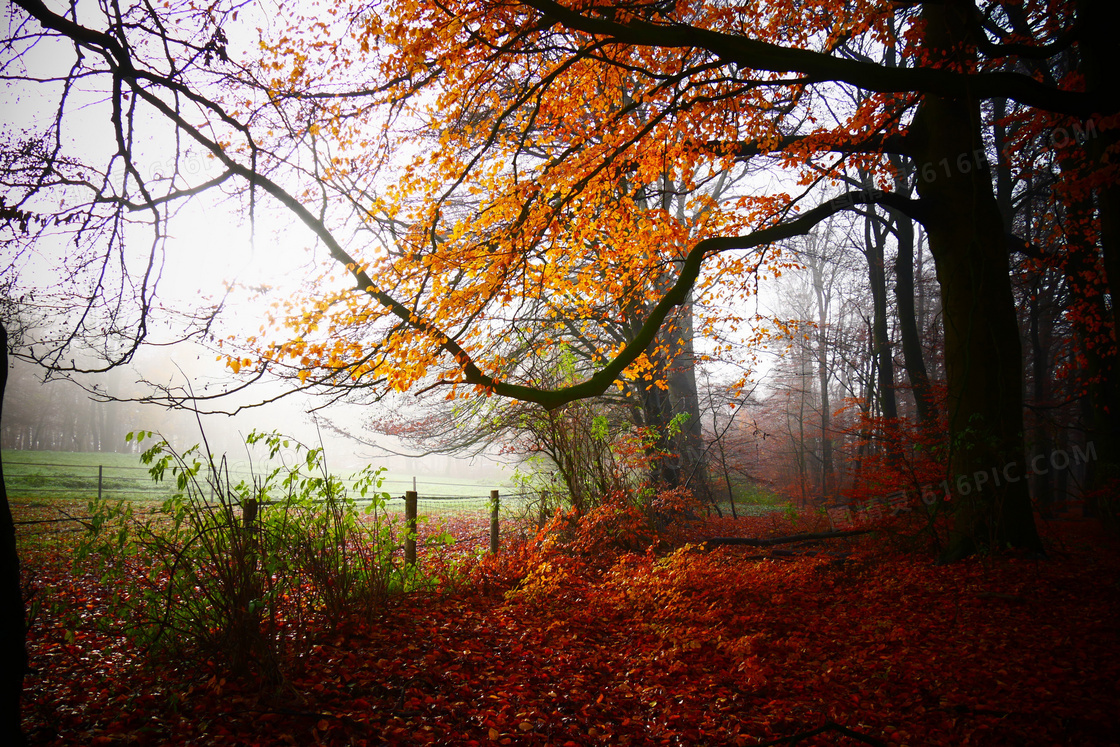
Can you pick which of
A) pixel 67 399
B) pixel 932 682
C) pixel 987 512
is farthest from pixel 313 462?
pixel 67 399

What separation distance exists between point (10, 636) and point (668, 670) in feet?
11.9

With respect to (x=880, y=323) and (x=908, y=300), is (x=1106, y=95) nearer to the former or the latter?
(x=908, y=300)

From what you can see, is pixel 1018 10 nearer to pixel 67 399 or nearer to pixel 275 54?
pixel 275 54

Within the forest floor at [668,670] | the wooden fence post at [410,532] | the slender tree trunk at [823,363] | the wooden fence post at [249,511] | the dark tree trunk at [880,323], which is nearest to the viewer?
the forest floor at [668,670]

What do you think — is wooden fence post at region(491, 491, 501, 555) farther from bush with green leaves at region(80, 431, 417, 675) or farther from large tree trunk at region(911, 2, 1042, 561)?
large tree trunk at region(911, 2, 1042, 561)

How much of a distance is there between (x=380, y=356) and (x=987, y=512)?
20.6 feet

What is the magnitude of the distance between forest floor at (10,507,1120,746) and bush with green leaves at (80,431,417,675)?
0.19 m

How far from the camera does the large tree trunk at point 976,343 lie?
5238mm

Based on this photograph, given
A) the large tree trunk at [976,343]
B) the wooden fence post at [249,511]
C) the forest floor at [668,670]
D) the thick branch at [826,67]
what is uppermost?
the thick branch at [826,67]

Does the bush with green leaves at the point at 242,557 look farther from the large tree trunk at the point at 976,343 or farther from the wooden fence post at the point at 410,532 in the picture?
the large tree trunk at the point at 976,343

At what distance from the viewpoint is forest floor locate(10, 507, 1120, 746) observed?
2809 mm

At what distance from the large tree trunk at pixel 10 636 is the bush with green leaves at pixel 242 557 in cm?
94

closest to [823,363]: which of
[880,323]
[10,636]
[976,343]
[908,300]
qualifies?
[880,323]

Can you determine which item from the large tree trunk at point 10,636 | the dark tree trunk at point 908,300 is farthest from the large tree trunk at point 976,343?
the large tree trunk at point 10,636
